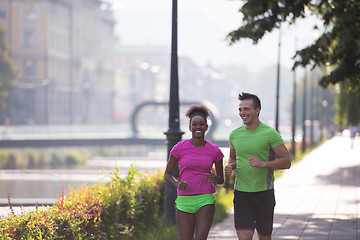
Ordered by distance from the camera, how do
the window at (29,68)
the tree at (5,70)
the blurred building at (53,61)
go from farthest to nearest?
the window at (29,68) → the blurred building at (53,61) → the tree at (5,70)

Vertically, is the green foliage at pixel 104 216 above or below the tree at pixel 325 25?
below

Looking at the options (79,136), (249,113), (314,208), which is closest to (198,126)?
(249,113)

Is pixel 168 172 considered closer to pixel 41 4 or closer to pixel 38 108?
pixel 38 108

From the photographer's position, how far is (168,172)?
6.76 meters

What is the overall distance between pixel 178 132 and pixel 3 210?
3861 mm

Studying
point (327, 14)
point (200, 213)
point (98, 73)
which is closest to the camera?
point (200, 213)

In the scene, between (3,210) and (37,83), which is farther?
(37,83)

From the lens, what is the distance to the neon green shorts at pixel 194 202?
6539mm

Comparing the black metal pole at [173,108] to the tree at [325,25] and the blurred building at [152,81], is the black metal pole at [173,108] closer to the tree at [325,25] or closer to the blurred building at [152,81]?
the tree at [325,25]

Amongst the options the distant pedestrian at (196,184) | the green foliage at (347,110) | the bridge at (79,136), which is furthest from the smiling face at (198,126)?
the bridge at (79,136)

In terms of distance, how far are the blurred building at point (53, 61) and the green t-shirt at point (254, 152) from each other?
78.7 metres

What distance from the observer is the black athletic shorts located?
6.70 m

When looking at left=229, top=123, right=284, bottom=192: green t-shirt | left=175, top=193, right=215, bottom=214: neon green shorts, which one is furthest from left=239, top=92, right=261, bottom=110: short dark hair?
left=175, top=193, right=215, bottom=214: neon green shorts

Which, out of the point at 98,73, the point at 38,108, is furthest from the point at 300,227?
the point at 98,73
